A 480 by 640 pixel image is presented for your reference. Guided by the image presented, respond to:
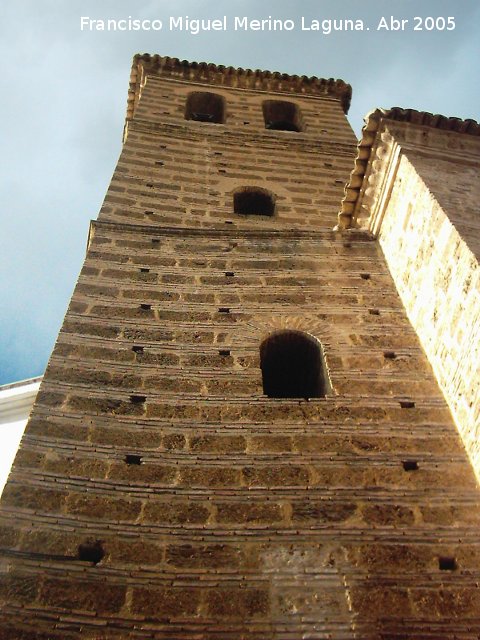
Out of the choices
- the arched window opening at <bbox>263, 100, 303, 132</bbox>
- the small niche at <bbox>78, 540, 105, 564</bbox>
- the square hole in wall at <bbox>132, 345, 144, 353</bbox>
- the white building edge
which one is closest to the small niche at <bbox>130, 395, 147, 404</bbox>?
the square hole in wall at <bbox>132, 345, 144, 353</bbox>

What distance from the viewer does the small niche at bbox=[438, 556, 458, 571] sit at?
3824 mm

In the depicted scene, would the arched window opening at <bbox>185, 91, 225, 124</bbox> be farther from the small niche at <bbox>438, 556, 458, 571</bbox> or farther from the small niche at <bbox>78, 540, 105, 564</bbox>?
the small niche at <bbox>438, 556, 458, 571</bbox>

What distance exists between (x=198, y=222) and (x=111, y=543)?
15.5 feet

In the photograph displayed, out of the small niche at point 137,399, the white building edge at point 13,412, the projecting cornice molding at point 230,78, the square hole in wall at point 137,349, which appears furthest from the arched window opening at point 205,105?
the small niche at point 137,399

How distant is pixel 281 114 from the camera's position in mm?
12953

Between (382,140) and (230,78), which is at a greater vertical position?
(230,78)

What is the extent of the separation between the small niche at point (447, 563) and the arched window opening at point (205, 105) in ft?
33.5

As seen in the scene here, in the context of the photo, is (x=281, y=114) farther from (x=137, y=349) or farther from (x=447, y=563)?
(x=447, y=563)

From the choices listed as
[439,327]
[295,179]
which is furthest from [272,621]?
→ [295,179]

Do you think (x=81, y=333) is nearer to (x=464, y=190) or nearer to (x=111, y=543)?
(x=111, y=543)

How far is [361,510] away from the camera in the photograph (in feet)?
13.5

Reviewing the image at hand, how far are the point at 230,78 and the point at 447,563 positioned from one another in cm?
1163

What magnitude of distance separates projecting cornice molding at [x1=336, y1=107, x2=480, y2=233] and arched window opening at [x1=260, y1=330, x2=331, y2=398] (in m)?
2.03

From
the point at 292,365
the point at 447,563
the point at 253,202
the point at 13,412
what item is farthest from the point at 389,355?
the point at 13,412
